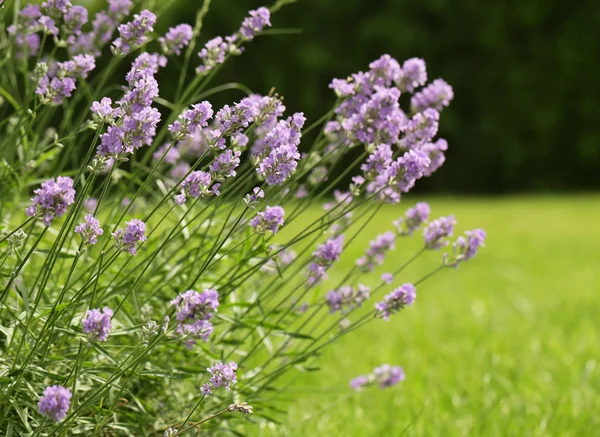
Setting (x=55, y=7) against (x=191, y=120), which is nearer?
(x=191, y=120)

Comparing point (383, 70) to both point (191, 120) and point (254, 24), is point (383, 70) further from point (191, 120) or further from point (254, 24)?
point (191, 120)

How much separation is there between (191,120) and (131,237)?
8.2 inches

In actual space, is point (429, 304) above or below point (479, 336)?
above

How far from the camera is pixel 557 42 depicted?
13.6m

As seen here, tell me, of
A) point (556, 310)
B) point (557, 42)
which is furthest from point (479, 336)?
point (557, 42)

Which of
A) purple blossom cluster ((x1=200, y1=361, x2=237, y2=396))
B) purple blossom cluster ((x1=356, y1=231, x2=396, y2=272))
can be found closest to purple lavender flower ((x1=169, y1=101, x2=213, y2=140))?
purple blossom cluster ((x1=200, y1=361, x2=237, y2=396))

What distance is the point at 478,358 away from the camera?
11.7 feet

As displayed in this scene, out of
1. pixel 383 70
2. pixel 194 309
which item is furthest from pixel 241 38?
pixel 194 309

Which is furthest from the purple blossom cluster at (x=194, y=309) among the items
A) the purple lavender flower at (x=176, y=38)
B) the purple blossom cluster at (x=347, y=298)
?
the purple lavender flower at (x=176, y=38)

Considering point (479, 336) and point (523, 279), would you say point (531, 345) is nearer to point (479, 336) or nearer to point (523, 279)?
point (479, 336)

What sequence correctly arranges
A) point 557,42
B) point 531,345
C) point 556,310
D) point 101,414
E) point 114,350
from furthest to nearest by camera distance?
point 557,42
point 556,310
point 531,345
point 114,350
point 101,414

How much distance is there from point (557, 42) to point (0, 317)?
13.2 meters

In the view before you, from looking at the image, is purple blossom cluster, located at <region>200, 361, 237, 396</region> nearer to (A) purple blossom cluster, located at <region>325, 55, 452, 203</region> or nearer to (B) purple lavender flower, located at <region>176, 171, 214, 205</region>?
(B) purple lavender flower, located at <region>176, 171, 214, 205</region>

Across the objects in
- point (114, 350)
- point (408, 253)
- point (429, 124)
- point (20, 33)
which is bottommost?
point (114, 350)
